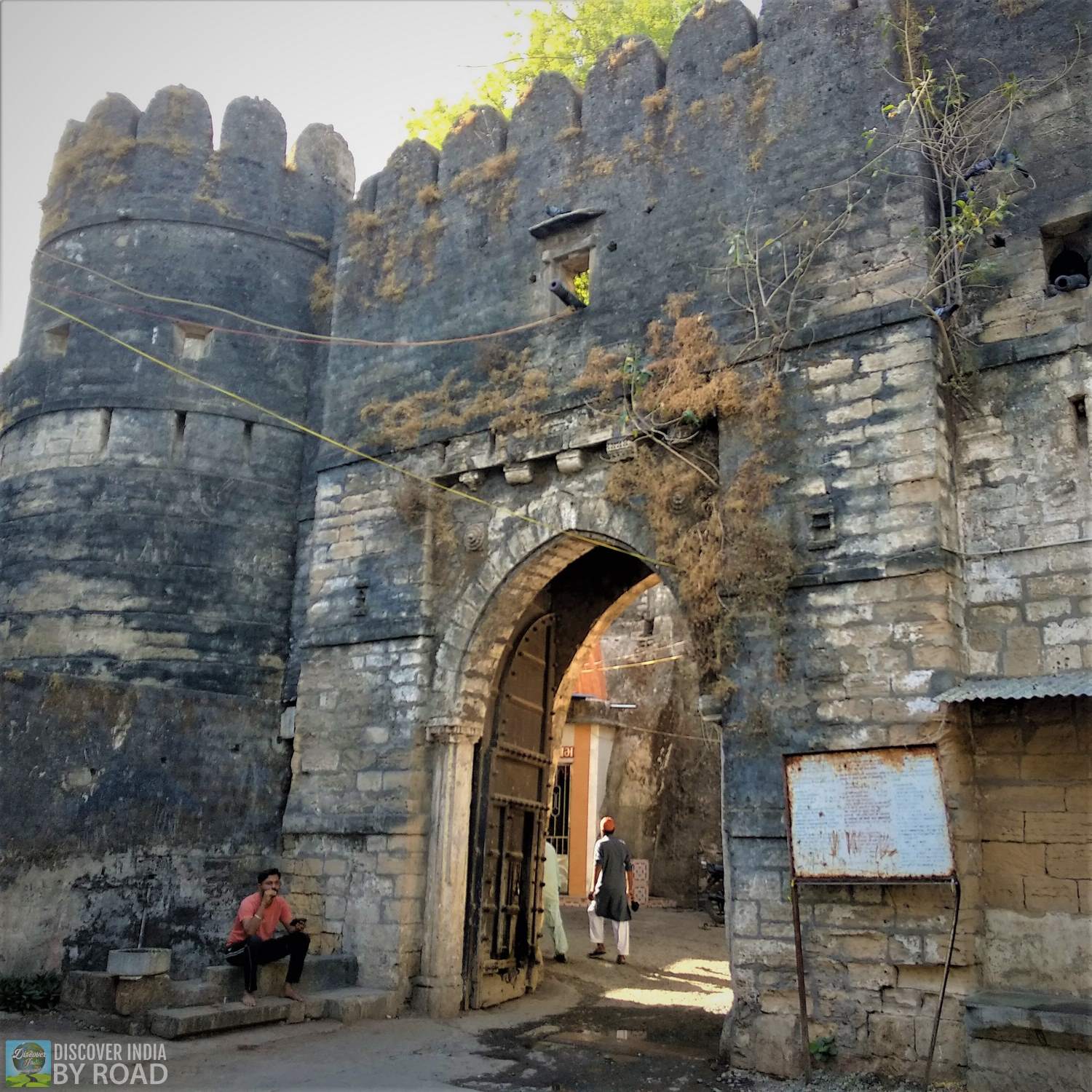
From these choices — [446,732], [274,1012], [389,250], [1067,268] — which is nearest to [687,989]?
[446,732]

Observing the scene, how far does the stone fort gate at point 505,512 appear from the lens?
6.42 meters

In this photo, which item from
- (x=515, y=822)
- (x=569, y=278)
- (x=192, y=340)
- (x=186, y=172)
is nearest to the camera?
(x=569, y=278)

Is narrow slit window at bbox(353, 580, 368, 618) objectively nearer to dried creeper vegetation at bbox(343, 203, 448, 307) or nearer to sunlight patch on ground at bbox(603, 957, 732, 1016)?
dried creeper vegetation at bbox(343, 203, 448, 307)

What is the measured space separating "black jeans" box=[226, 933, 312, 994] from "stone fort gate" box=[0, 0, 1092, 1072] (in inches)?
31.6

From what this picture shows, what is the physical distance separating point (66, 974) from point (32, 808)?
4.02ft

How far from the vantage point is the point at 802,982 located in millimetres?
6223

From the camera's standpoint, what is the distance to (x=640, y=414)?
8.08 meters

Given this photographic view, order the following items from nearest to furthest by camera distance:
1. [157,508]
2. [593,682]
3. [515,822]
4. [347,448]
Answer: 1. [515,822]
2. [347,448]
3. [157,508]
4. [593,682]

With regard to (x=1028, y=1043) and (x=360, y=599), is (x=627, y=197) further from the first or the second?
(x=1028, y=1043)

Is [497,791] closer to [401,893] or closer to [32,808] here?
[401,893]

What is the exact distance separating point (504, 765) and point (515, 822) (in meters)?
0.60

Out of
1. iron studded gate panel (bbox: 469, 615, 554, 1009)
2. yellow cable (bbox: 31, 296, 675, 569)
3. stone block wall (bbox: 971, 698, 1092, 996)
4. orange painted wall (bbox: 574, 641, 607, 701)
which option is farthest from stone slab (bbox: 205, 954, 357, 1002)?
orange painted wall (bbox: 574, 641, 607, 701)

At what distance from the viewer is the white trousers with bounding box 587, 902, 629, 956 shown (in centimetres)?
1081

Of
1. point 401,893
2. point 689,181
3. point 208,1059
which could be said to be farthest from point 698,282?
point 208,1059
